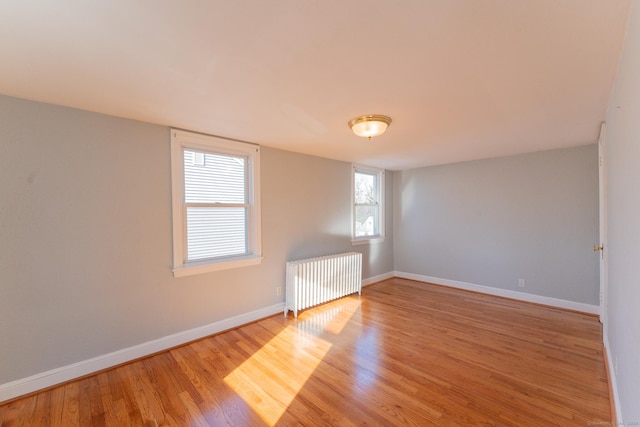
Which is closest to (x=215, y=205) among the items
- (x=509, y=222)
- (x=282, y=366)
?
(x=282, y=366)

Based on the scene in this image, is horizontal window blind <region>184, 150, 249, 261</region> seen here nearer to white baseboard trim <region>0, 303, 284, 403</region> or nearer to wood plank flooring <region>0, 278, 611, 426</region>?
white baseboard trim <region>0, 303, 284, 403</region>

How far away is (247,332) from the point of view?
3.06 meters

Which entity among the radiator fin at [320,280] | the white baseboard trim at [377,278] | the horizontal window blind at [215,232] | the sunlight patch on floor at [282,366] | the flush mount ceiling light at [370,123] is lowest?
the sunlight patch on floor at [282,366]

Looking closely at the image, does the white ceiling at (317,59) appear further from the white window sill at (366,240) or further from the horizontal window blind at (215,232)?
the white window sill at (366,240)

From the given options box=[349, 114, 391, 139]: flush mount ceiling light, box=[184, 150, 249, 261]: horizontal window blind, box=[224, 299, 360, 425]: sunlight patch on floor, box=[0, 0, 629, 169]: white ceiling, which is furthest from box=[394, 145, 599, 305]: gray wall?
box=[184, 150, 249, 261]: horizontal window blind

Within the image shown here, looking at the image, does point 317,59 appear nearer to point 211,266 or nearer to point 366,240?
point 211,266

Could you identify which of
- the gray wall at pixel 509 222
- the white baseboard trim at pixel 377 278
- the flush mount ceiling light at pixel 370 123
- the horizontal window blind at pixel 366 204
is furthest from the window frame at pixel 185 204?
the gray wall at pixel 509 222

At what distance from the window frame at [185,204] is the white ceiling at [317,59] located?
0.27 m

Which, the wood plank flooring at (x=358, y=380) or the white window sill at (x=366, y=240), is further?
the white window sill at (x=366, y=240)

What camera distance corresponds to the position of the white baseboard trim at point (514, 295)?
3.51m

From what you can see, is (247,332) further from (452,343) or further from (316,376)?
(452,343)

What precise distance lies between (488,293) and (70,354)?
5.26 meters

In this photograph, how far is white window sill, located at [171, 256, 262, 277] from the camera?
275 cm

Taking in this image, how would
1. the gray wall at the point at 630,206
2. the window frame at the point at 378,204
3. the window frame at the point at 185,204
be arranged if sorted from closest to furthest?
the gray wall at the point at 630,206 → the window frame at the point at 185,204 → the window frame at the point at 378,204
